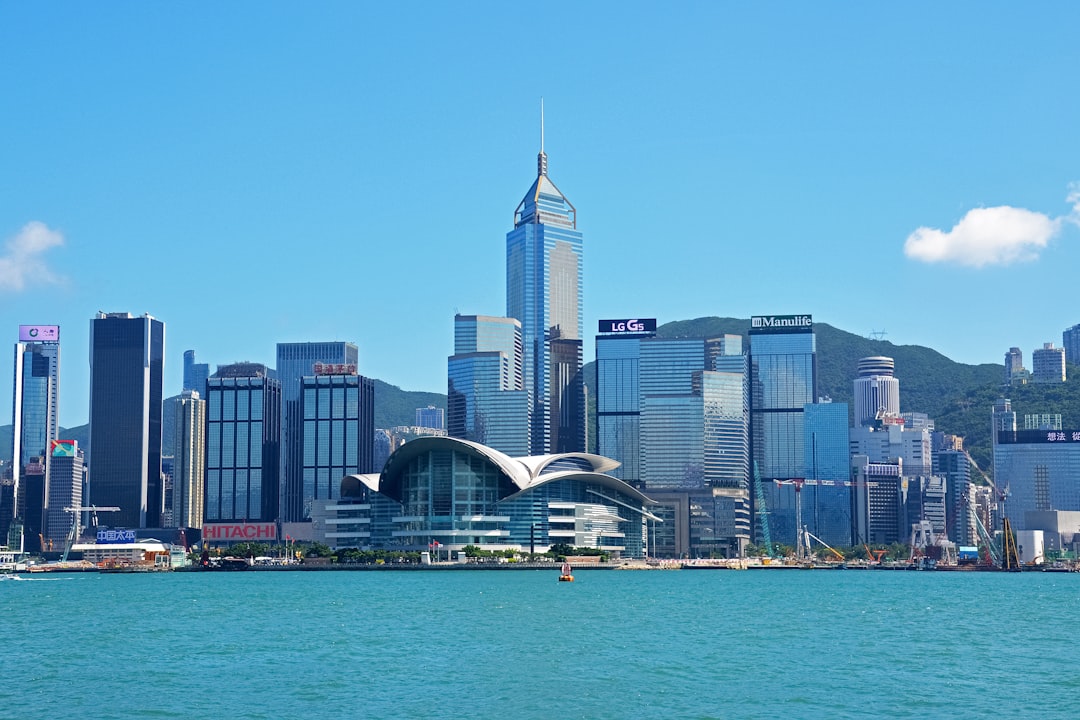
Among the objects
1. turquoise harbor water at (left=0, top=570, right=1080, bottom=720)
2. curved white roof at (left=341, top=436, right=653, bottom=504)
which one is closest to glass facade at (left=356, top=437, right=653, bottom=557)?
curved white roof at (left=341, top=436, right=653, bottom=504)

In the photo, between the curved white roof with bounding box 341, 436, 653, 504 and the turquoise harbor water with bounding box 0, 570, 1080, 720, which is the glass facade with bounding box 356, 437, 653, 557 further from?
the turquoise harbor water with bounding box 0, 570, 1080, 720

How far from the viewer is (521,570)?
545 ft

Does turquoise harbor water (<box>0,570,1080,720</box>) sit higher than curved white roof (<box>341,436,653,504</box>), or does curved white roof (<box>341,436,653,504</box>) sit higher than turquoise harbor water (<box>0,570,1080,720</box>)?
curved white roof (<box>341,436,653,504</box>)

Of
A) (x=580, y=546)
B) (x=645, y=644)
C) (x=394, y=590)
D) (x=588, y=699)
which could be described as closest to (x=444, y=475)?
(x=580, y=546)

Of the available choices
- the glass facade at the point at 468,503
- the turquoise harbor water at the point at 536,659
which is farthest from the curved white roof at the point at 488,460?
the turquoise harbor water at the point at 536,659

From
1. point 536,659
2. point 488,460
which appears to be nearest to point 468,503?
point 488,460

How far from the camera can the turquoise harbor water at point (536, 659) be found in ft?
132

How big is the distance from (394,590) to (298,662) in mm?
57354

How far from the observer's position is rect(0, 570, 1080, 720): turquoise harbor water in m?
40.2

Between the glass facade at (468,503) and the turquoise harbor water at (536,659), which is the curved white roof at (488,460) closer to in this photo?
the glass facade at (468,503)

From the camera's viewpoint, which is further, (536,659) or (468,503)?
(468,503)

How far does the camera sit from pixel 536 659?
50938 mm

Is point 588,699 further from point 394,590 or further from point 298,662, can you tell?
point 394,590

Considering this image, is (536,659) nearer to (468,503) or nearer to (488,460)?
(488,460)
